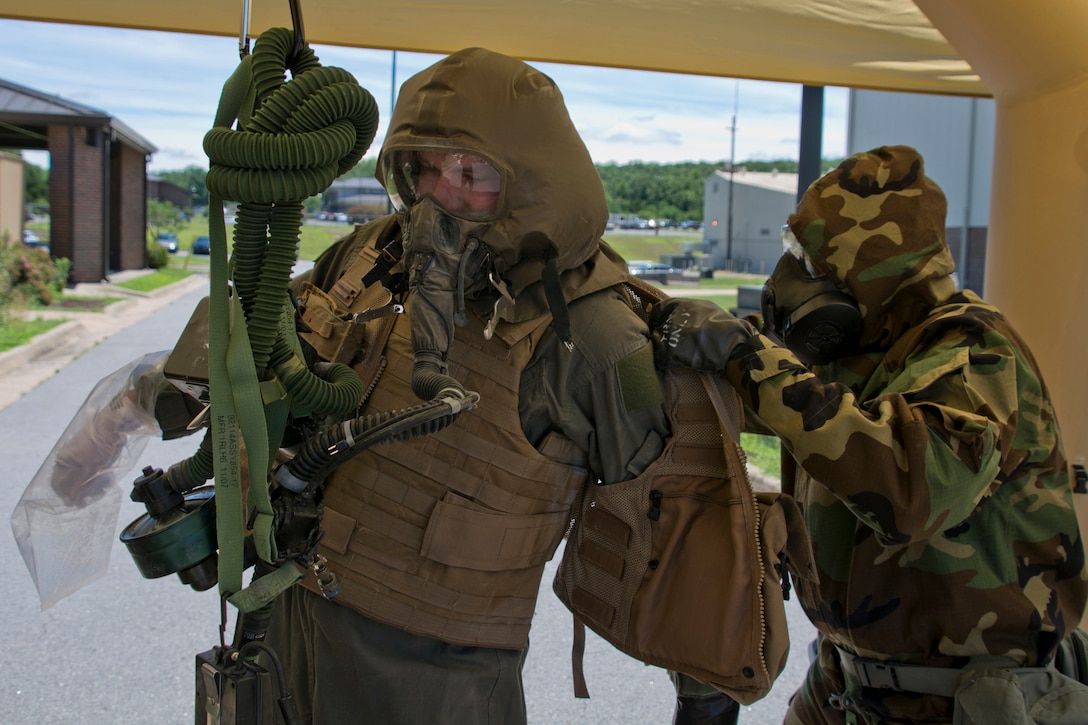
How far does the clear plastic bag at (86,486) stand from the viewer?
5.98 ft

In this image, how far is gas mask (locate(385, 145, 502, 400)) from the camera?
5.00 ft

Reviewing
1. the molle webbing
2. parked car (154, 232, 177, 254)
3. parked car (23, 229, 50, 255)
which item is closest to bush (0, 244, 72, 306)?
parked car (23, 229, 50, 255)

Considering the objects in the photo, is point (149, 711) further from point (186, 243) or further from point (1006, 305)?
point (186, 243)

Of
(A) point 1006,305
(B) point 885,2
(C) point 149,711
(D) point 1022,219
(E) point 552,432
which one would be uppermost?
(B) point 885,2

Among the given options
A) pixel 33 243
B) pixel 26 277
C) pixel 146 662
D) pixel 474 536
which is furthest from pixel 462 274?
pixel 33 243

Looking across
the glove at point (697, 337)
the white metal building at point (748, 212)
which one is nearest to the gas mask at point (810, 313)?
the glove at point (697, 337)

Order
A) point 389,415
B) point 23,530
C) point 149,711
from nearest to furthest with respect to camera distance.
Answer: point 389,415
point 23,530
point 149,711

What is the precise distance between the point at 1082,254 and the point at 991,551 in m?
0.97

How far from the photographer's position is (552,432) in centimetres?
167

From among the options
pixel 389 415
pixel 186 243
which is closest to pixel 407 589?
pixel 389 415

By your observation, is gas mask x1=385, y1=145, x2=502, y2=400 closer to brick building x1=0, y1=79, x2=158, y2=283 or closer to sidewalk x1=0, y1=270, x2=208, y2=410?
sidewalk x1=0, y1=270, x2=208, y2=410

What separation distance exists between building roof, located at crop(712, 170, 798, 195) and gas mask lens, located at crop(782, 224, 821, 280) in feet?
29.5

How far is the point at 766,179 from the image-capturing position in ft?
39.4

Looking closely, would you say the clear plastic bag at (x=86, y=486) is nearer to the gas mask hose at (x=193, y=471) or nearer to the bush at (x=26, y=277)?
the gas mask hose at (x=193, y=471)
